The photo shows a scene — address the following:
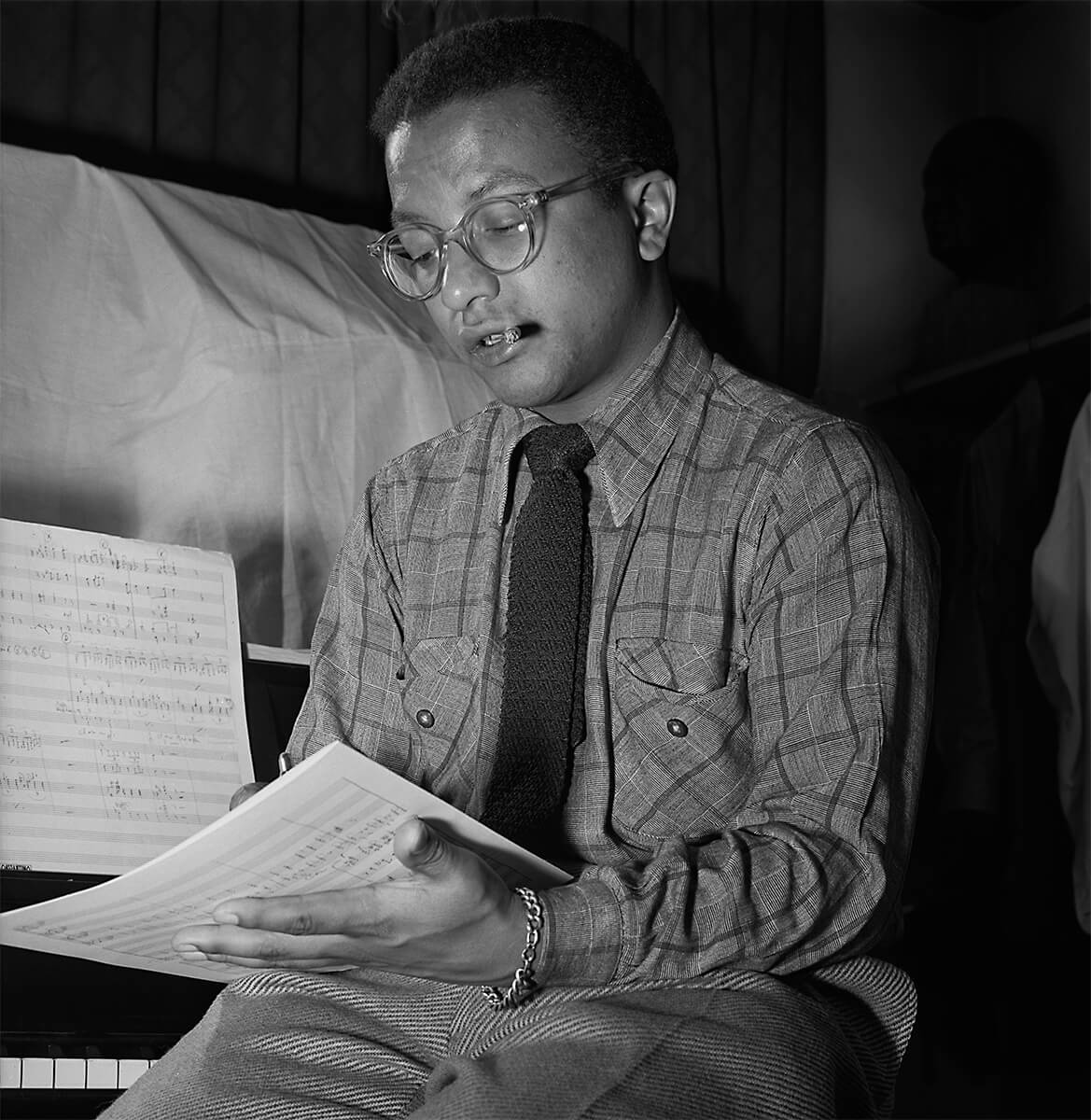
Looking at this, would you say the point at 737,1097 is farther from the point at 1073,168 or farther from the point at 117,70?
the point at 1073,168

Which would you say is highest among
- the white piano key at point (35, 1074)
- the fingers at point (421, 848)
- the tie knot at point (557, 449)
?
the tie knot at point (557, 449)

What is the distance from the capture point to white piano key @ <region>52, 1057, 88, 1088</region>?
1.13m

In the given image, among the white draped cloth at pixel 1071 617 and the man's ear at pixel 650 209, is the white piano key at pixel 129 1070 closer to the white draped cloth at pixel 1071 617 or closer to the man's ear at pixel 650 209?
the man's ear at pixel 650 209

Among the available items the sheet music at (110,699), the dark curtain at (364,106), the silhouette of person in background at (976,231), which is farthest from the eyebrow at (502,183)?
the silhouette of person in background at (976,231)

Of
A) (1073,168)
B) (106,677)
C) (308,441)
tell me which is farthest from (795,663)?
(1073,168)

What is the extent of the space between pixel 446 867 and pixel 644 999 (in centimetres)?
19

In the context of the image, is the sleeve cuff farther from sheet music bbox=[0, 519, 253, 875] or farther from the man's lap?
sheet music bbox=[0, 519, 253, 875]

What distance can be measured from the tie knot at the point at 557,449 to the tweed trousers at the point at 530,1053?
0.48m

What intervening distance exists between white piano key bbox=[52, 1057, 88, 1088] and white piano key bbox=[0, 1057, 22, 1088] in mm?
26

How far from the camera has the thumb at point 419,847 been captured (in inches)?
33.0

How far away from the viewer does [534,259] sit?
127cm

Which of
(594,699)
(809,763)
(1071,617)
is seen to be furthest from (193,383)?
(1071,617)

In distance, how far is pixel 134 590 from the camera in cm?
139

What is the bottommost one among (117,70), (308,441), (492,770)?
(492,770)
